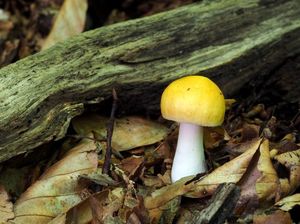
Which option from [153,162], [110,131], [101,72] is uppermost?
[101,72]

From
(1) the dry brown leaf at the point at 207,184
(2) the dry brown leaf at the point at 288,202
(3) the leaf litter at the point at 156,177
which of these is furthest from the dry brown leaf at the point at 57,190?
(2) the dry brown leaf at the point at 288,202

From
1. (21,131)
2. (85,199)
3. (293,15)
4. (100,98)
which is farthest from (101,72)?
(293,15)

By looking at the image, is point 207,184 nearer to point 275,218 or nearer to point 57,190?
point 275,218

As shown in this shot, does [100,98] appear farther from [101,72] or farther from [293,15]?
[293,15]

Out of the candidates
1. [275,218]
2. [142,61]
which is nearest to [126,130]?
[142,61]

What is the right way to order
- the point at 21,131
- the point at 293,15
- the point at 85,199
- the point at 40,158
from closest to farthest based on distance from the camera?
the point at 85,199
the point at 21,131
the point at 40,158
the point at 293,15

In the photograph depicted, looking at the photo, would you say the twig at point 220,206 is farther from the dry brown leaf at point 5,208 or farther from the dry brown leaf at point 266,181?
the dry brown leaf at point 5,208

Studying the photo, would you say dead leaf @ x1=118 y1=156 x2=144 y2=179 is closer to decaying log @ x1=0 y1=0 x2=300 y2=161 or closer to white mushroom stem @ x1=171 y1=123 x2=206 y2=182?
white mushroom stem @ x1=171 y1=123 x2=206 y2=182
